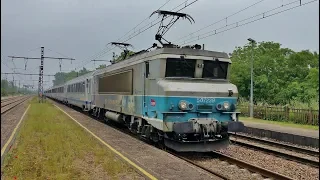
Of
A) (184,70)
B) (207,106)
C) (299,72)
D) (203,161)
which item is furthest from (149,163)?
(299,72)

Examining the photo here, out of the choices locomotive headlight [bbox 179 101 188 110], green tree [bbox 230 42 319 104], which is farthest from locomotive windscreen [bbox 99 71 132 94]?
green tree [bbox 230 42 319 104]

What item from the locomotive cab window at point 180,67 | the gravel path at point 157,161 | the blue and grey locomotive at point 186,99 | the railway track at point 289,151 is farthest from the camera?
the locomotive cab window at point 180,67

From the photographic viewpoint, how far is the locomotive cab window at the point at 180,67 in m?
10.7

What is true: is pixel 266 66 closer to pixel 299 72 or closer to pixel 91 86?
pixel 299 72

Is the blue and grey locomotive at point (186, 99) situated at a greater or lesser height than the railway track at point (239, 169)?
greater

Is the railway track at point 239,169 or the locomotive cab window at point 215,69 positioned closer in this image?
the railway track at point 239,169

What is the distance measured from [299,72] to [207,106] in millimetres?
17792

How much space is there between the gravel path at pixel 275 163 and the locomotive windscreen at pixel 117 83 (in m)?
4.73

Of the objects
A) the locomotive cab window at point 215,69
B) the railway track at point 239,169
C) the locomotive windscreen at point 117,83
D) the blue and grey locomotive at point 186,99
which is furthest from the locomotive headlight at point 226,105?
the locomotive windscreen at point 117,83

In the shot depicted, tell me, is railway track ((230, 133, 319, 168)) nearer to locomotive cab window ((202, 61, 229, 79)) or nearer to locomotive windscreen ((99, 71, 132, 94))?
locomotive cab window ((202, 61, 229, 79))

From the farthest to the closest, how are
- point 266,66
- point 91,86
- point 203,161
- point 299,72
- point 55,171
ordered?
1. point 266,66
2. point 299,72
3. point 91,86
4. point 203,161
5. point 55,171

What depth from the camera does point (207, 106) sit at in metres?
10.5

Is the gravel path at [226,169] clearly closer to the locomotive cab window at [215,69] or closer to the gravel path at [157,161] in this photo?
the gravel path at [157,161]

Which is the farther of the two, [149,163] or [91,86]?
[91,86]
